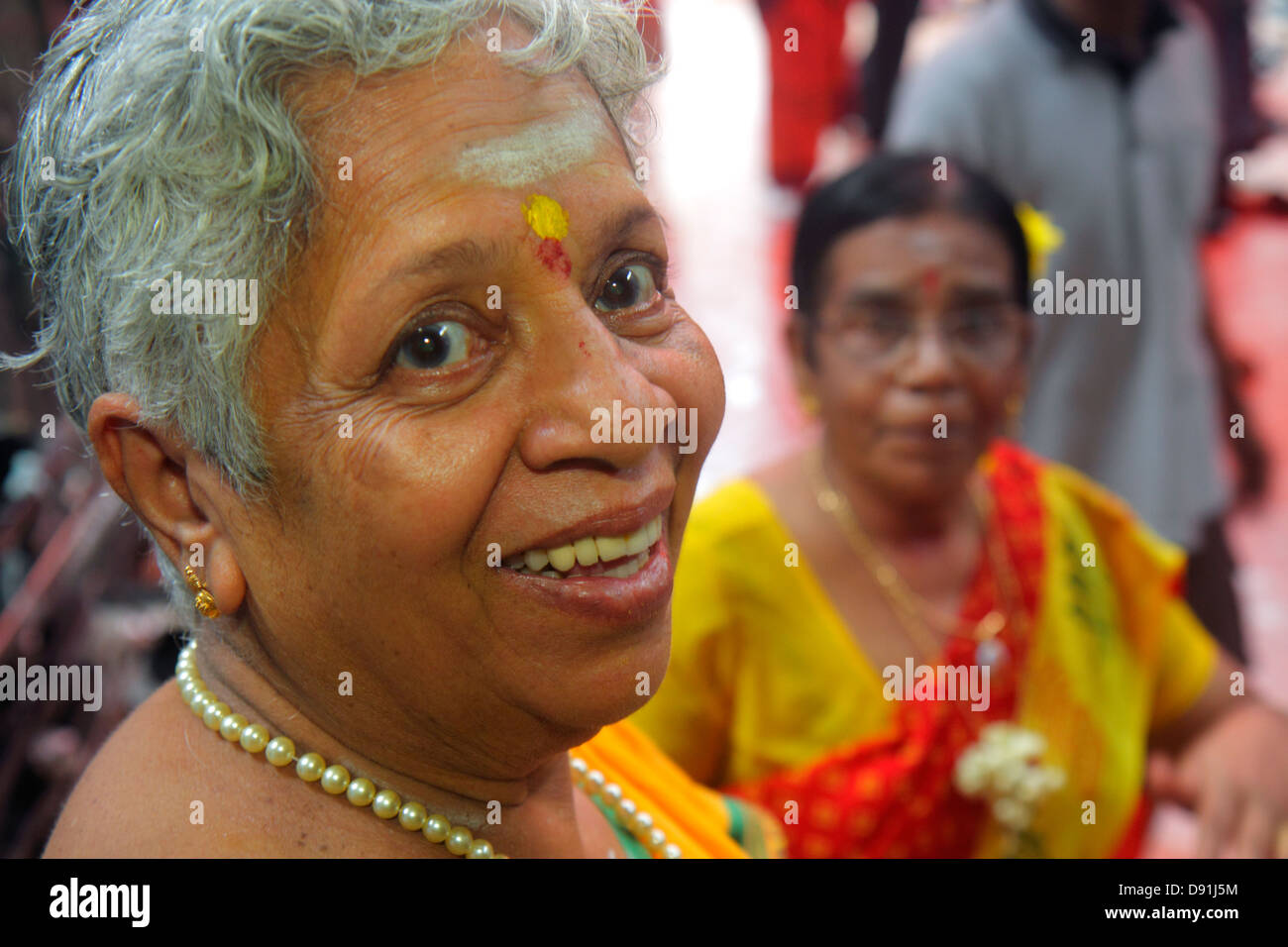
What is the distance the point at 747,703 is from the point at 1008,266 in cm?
92

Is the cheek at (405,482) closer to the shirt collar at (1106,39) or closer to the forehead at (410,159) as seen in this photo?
the forehead at (410,159)

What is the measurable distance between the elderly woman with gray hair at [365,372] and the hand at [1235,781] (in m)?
1.56

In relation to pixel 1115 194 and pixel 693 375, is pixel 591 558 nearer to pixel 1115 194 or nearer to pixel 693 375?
pixel 693 375

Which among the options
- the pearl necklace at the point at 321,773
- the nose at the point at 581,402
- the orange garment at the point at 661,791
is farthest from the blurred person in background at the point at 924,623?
the nose at the point at 581,402

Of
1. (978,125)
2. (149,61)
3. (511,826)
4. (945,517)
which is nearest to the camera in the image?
(149,61)

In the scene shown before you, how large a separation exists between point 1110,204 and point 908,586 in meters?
1.48

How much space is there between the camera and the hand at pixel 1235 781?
2.20m

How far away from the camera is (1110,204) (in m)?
3.35

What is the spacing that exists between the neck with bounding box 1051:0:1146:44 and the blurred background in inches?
11.8

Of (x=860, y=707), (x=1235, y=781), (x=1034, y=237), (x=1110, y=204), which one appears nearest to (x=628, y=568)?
(x=860, y=707)

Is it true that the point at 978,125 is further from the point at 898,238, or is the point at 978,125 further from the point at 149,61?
the point at 149,61

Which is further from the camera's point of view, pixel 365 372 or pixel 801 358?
pixel 801 358

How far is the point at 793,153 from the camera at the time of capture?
669cm
